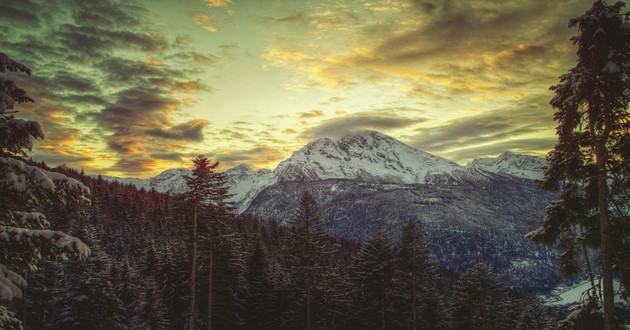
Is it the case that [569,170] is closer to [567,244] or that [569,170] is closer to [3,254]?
[567,244]

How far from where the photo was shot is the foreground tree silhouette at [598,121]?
10297mm

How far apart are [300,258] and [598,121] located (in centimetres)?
2704

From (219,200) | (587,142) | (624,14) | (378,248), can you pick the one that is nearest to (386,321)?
(378,248)

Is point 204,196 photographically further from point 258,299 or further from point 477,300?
point 477,300

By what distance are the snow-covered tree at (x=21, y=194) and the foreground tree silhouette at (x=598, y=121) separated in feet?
42.5

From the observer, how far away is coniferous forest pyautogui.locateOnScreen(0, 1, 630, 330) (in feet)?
30.0

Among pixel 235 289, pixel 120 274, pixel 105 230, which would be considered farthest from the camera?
pixel 105 230

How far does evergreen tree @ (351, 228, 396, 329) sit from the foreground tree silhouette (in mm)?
24620

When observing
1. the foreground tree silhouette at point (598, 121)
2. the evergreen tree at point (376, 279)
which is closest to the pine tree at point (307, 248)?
the evergreen tree at point (376, 279)

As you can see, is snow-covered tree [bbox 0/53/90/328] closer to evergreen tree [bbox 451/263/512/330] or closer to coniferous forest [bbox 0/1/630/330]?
coniferous forest [bbox 0/1/630/330]

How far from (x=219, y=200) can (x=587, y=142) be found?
21593 mm

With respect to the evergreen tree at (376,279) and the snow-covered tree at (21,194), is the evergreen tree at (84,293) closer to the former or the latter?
the evergreen tree at (376,279)

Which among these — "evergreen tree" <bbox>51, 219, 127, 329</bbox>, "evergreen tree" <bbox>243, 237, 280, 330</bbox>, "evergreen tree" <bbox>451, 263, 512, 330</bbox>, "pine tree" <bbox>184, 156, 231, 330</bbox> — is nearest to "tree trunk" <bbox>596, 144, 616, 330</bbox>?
"pine tree" <bbox>184, 156, 231, 330</bbox>

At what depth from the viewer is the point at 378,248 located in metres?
36.2
